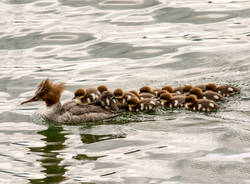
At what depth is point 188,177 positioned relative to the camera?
7.28m

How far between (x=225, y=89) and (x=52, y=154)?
10.9 ft

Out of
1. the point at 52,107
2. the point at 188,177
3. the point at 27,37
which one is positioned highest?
the point at 27,37

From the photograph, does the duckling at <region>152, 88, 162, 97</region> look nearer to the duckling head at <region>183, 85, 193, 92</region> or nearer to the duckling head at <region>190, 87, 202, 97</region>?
the duckling head at <region>183, 85, 193, 92</region>

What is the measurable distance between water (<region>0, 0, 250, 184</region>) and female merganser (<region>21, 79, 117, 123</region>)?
14 centimetres

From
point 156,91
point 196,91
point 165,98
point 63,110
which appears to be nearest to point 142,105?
point 165,98

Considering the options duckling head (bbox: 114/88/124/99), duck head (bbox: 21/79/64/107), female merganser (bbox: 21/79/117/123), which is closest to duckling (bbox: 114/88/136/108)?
duckling head (bbox: 114/88/124/99)

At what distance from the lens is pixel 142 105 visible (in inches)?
375

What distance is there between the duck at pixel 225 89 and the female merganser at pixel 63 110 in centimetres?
181

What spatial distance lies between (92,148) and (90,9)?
29.0 ft

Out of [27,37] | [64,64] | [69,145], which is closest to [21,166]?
[69,145]

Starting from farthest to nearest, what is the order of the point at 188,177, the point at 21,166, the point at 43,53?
the point at 43,53
the point at 21,166
the point at 188,177

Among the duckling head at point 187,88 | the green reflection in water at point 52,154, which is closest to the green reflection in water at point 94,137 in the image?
the green reflection in water at point 52,154

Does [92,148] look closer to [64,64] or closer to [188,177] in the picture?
[188,177]

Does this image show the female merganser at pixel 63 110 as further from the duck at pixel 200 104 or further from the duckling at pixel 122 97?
the duck at pixel 200 104
